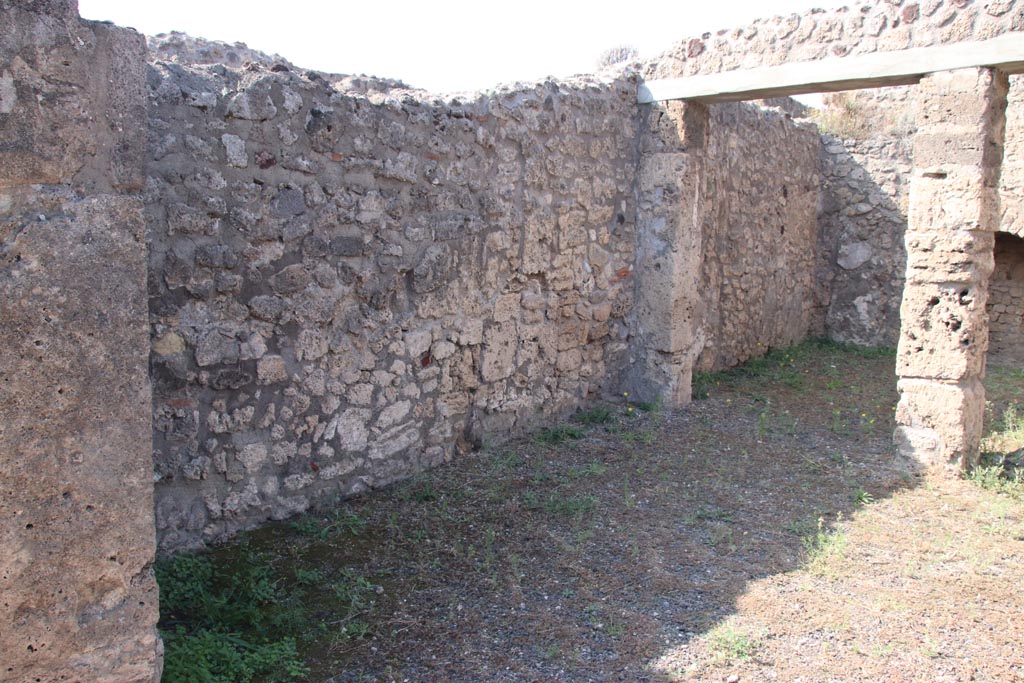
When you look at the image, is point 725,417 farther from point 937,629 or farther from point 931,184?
point 937,629

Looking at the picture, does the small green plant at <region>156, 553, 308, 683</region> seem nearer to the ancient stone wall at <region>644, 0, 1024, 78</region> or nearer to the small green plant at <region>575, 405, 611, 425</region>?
the small green plant at <region>575, 405, 611, 425</region>

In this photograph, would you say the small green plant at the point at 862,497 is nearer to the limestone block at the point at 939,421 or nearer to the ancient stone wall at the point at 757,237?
the limestone block at the point at 939,421

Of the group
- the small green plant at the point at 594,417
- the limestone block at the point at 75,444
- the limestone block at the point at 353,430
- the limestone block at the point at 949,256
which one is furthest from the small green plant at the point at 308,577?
the limestone block at the point at 949,256

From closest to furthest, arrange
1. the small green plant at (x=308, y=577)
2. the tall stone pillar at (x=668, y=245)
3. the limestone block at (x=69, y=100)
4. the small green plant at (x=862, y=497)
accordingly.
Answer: the limestone block at (x=69, y=100) → the small green plant at (x=308, y=577) → the small green plant at (x=862, y=497) → the tall stone pillar at (x=668, y=245)

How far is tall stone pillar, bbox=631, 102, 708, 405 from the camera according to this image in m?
6.70

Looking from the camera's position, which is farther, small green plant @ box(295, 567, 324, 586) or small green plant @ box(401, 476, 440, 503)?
small green plant @ box(401, 476, 440, 503)

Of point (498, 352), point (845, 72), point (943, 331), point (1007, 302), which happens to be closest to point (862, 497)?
point (943, 331)

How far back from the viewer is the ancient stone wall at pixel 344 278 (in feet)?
12.2

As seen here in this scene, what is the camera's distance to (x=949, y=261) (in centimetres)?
533

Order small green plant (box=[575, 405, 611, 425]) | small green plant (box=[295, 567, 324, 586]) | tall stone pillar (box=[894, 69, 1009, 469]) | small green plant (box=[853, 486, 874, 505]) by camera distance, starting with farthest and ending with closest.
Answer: small green plant (box=[575, 405, 611, 425]) → tall stone pillar (box=[894, 69, 1009, 469]) → small green plant (box=[853, 486, 874, 505]) → small green plant (box=[295, 567, 324, 586])

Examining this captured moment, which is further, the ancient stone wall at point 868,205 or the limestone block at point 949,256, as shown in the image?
the ancient stone wall at point 868,205

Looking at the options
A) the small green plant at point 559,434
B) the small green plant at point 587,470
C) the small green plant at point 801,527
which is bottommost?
the small green plant at point 801,527

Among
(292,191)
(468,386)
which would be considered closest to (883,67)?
(468,386)

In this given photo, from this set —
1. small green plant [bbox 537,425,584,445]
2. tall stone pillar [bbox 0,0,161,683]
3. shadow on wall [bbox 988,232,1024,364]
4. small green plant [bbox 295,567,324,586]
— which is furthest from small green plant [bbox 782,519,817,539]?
shadow on wall [bbox 988,232,1024,364]
